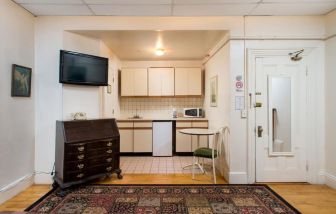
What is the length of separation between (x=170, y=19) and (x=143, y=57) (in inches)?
82.3

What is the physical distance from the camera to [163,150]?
5.16 meters

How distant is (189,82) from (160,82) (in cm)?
76

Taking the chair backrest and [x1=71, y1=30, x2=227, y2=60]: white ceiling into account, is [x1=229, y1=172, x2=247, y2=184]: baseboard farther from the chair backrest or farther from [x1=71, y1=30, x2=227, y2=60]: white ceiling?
[x1=71, y1=30, x2=227, y2=60]: white ceiling

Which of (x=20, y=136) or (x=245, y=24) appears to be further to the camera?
(x=245, y=24)

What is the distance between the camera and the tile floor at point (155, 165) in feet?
13.0

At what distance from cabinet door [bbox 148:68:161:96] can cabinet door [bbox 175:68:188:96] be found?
475mm

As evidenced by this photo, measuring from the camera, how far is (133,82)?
5.46 m

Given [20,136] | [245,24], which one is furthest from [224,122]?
[20,136]

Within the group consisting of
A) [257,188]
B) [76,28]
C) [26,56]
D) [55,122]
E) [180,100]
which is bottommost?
[257,188]

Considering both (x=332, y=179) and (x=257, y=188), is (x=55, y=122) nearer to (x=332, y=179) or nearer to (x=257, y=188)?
(x=257, y=188)

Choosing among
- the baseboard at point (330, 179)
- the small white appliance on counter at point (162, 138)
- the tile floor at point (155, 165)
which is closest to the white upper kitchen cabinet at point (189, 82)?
the small white appliance on counter at point (162, 138)

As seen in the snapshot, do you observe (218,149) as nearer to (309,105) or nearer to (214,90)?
(214,90)

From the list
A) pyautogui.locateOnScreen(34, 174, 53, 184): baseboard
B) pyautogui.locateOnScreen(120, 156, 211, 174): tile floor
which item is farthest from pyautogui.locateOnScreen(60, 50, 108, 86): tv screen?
pyautogui.locateOnScreen(120, 156, 211, 174): tile floor

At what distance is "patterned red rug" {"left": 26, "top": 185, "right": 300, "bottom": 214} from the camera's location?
98.2 inches
